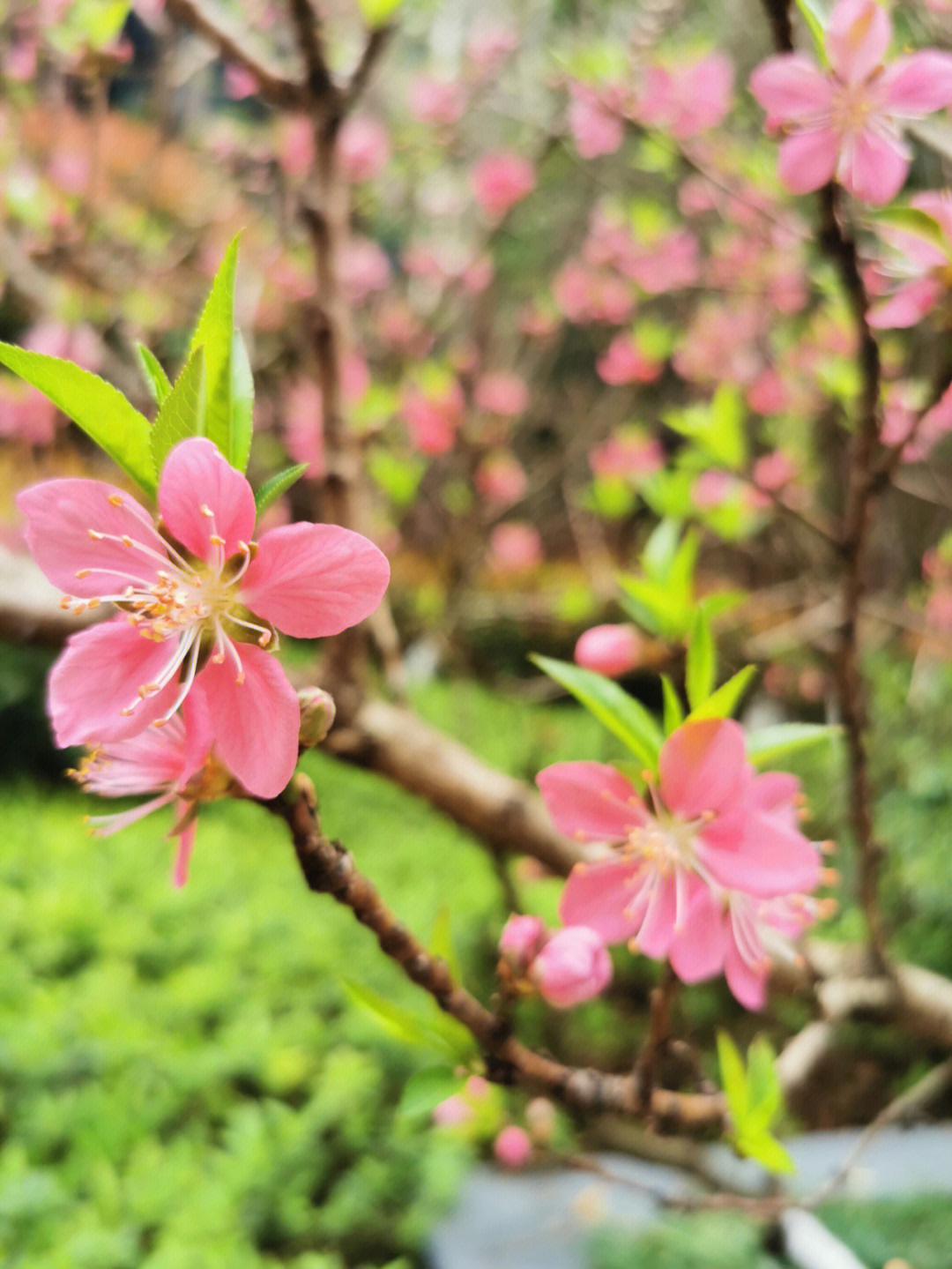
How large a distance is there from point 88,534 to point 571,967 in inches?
12.9

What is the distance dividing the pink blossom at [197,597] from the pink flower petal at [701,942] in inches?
9.9

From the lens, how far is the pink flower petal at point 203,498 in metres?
0.31

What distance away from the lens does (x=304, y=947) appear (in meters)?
1.82

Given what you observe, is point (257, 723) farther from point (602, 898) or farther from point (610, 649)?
point (610, 649)

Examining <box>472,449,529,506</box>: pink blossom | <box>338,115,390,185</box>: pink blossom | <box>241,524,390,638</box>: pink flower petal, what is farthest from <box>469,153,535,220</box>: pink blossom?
<box>241,524,390,638</box>: pink flower petal

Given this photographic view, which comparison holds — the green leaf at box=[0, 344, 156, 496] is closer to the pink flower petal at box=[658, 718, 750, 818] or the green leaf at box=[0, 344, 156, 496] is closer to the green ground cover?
the pink flower petal at box=[658, 718, 750, 818]

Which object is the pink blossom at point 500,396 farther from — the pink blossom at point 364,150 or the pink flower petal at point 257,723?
the pink flower petal at point 257,723

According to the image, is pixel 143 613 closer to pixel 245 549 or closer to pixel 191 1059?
pixel 245 549

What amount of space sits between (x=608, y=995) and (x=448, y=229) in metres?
4.12

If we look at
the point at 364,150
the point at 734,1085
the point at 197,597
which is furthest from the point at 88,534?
the point at 364,150

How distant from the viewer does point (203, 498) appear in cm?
33

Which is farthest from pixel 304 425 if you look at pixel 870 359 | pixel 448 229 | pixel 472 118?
pixel 472 118

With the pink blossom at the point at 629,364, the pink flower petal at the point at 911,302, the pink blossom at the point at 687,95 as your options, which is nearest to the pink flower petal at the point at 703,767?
the pink flower petal at the point at 911,302

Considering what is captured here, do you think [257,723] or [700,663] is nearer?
[257,723]
